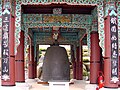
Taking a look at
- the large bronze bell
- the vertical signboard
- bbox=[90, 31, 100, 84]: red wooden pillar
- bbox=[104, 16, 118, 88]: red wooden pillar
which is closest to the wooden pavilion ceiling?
bbox=[90, 31, 100, 84]: red wooden pillar

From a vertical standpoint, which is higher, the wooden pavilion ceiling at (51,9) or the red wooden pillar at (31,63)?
the wooden pavilion ceiling at (51,9)

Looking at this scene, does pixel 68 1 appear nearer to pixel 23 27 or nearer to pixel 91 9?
pixel 91 9

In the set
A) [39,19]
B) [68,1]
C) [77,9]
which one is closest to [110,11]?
[68,1]

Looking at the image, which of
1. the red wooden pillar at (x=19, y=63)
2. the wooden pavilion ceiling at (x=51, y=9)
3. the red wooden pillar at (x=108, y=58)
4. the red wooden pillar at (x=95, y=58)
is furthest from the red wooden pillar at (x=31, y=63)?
the red wooden pillar at (x=108, y=58)

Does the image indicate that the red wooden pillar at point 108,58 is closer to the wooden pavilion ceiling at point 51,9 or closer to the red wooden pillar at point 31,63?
the wooden pavilion ceiling at point 51,9

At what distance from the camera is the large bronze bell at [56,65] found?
12945mm

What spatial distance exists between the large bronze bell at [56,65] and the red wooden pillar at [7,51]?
17.7 feet

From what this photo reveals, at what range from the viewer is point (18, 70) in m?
10.5

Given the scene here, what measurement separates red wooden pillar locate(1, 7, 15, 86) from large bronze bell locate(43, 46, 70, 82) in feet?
17.7

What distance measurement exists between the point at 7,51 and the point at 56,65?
5.74 metres

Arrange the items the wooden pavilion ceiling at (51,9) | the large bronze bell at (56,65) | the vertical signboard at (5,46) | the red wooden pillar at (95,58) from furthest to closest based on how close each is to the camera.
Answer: the large bronze bell at (56,65) < the red wooden pillar at (95,58) < the wooden pavilion ceiling at (51,9) < the vertical signboard at (5,46)

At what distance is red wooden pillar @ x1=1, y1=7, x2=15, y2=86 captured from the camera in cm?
752

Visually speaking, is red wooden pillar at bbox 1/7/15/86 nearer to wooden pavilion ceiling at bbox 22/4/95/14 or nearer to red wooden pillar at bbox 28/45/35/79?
wooden pavilion ceiling at bbox 22/4/95/14

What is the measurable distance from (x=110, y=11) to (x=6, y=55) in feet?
10.0
